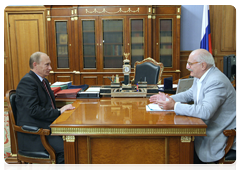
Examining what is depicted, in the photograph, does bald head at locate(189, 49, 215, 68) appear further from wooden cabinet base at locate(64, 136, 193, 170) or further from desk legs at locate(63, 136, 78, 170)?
desk legs at locate(63, 136, 78, 170)

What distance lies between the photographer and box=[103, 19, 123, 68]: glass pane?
15.8 ft

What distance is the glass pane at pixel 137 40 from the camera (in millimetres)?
4785

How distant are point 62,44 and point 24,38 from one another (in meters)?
1.03

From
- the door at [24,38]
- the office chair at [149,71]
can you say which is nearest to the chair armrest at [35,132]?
the office chair at [149,71]

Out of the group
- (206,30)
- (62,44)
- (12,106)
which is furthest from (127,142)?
(206,30)

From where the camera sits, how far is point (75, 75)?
497 cm

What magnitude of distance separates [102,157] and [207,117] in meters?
0.77

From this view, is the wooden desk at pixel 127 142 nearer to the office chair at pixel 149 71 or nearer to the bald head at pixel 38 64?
the bald head at pixel 38 64

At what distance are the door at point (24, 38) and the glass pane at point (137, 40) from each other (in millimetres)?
2097

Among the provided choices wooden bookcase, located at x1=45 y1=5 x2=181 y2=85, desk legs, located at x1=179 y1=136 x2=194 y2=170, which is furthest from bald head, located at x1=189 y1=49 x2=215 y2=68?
wooden bookcase, located at x1=45 y1=5 x2=181 y2=85

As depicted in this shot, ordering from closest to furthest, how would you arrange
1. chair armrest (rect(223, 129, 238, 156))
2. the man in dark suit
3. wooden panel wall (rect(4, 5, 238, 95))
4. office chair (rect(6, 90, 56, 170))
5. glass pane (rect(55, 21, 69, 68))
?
chair armrest (rect(223, 129, 238, 156)) → office chair (rect(6, 90, 56, 170)) → the man in dark suit → glass pane (rect(55, 21, 69, 68)) → wooden panel wall (rect(4, 5, 238, 95))

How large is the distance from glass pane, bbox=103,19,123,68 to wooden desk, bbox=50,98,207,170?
11.3 ft

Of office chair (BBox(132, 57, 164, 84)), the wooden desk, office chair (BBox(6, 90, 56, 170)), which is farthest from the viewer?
office chair (BBox(132, 57, 164, 84))

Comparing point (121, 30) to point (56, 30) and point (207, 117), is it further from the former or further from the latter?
point (207, 117)
